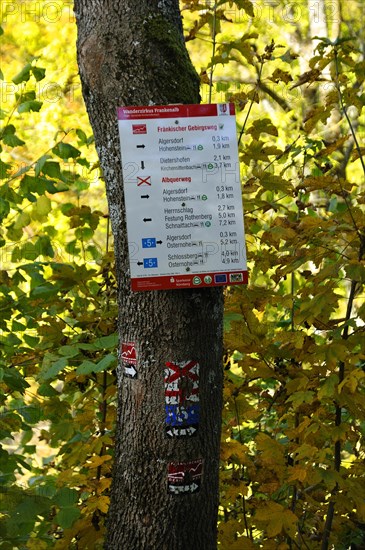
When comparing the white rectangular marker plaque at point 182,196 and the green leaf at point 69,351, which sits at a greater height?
the white rectangular marker plaque at point 182,196

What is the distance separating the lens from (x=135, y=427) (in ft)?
7.12

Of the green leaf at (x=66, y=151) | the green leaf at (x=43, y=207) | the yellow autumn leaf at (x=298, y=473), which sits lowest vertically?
the yellow autumn leaf at (x=298, y=473)

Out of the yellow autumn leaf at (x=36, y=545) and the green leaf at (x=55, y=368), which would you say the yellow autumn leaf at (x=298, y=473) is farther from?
the yellow autumn leaf at (x=36, y=545)

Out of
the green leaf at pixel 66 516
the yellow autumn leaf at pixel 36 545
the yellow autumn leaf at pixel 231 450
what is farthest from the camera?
the yellow autumn leaf at pixel 36 545

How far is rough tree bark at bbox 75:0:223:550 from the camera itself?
6.95 ft

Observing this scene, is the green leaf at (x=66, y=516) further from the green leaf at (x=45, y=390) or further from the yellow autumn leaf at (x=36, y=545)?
the yellow autumn leaf at (x=36, y=545)

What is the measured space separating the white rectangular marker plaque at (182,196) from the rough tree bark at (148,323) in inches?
2.0

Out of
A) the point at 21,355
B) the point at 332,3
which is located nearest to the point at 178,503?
the point at 21,355

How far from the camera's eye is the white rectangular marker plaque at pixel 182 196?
6.90 ft

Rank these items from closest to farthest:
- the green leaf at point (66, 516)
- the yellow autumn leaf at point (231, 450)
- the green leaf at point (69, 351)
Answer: the green leaf at point (66, 516) < the green leaf at point (69, 351) < the yellow autumn leaf at point (231, 450)

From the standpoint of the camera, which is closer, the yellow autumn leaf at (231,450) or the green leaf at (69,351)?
the green leaf at (69,351)

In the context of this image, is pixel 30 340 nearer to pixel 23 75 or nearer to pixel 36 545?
pixel 36 545

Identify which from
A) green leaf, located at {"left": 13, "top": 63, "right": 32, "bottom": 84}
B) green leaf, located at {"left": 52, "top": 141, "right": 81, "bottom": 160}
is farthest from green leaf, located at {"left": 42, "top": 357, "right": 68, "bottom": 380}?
green leaf, located at {"left": 13, "top": 63, "right": 32, "bottom": 84}

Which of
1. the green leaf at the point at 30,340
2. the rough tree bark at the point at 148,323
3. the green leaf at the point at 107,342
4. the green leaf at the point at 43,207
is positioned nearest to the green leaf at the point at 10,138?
the green leaf at the point at 43,207
